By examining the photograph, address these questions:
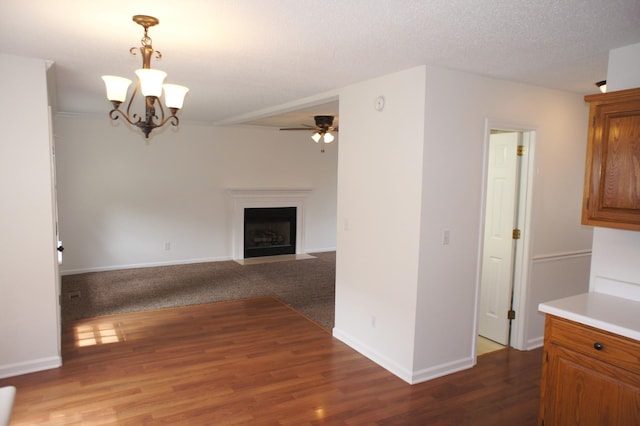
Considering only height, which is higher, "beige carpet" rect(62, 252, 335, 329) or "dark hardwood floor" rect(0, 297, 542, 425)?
"beige carpet" rect(62, 252, 335, 329)

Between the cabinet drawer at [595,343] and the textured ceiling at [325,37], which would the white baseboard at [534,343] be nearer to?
Answer: the cabinet drawer at [595,343]

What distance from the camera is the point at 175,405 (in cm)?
299

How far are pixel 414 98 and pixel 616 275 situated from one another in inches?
70.3

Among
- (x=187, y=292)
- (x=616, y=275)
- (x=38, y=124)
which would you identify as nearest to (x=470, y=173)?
(x=616, y=275)

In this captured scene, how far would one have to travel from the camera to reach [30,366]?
133 inches

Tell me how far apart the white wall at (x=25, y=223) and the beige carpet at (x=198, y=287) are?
1.41m

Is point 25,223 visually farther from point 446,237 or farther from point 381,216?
point 446,237

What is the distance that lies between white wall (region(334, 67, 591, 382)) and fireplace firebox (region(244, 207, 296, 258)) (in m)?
4.16

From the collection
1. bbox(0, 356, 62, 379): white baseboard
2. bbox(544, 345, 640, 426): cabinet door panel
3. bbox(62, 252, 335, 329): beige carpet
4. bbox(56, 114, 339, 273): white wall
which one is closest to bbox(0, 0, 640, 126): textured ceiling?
bbox(544, 345, 640, 426): cabinet door panel

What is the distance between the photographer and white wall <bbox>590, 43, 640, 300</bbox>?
256 centimetres

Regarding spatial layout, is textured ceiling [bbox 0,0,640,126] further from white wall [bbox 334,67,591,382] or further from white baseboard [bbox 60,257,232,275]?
white baseboard [bbox 60,257,232,275]

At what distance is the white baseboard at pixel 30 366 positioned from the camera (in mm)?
3293

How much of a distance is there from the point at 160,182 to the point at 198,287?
2145 mm

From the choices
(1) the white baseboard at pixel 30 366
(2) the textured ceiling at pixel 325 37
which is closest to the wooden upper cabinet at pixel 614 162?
(2) the textured ceiling at pixel 325 37
